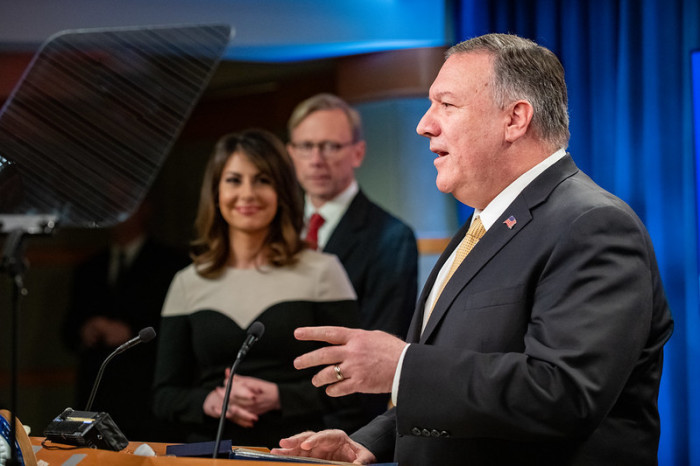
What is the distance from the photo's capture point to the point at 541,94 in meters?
1.57

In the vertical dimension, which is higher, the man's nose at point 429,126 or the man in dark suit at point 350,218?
the man's nose at point 429,126

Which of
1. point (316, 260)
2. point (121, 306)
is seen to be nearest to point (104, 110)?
point (121, 306)

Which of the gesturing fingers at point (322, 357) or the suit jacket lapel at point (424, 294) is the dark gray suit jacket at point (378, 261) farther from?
the gesturing fingers at point (322, 357)

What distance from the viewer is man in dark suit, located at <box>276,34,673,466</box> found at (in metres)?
1.24

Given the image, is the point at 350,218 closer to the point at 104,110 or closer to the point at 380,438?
the point at 104,110

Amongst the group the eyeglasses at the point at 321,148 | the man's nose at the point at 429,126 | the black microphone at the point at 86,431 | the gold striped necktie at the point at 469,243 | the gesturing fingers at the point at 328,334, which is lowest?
the black microphone at the point at 86,431

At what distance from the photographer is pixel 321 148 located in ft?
10.5

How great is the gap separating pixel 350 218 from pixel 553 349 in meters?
1.99

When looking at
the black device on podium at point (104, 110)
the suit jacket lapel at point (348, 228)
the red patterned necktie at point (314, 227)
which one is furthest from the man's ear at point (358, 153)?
the black device on podium at point (104, 110)

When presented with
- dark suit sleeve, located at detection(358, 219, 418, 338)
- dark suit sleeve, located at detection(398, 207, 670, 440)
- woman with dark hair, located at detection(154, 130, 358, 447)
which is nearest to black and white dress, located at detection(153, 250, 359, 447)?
woman with dark hair, located at detection(154, 130, 358, 447)

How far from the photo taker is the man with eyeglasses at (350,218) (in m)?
3.11

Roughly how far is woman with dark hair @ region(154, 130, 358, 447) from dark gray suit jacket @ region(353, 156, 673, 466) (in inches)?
47.4

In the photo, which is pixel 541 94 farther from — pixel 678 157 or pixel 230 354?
pixel 678 157

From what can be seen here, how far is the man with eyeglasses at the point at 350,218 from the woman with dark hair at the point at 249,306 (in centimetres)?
21
